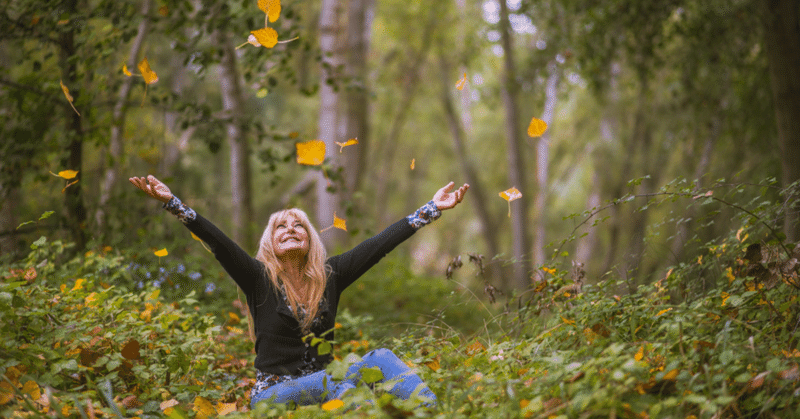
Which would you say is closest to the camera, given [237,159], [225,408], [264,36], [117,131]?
[225,408]

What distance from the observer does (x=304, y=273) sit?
2957mm

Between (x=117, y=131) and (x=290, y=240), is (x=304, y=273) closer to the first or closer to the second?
(x=290, y=240)

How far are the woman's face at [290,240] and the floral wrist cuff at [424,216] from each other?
58 cm

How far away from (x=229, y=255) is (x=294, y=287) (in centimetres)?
38

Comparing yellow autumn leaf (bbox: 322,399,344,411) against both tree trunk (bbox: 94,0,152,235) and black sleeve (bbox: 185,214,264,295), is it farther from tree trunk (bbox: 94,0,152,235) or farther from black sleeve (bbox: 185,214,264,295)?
tree trunk (bbox: 94,0,152,235)

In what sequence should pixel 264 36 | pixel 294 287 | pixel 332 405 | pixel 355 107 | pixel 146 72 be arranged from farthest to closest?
pixel 355 107, pixel 264 36, pixel 146 72, pixel 294 287, pixel 332 405

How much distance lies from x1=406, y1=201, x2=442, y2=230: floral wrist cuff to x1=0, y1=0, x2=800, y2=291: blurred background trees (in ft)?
1.44

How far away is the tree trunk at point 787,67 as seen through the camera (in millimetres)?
4520

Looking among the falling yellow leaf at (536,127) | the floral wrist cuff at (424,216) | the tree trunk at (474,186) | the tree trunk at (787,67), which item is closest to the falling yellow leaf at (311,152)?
the floral wrist cuff at (424,216)

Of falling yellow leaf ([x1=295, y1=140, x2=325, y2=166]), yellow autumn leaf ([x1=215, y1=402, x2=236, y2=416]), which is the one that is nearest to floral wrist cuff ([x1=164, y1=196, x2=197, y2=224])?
yellow autumn leaf ([x1=215, y1=402, x2=236, y2=416])

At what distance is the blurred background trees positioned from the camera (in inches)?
164

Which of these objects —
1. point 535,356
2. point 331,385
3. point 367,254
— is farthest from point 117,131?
point 535,356

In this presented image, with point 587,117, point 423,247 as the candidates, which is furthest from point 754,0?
point 423,247

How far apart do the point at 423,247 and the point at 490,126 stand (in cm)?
1071
